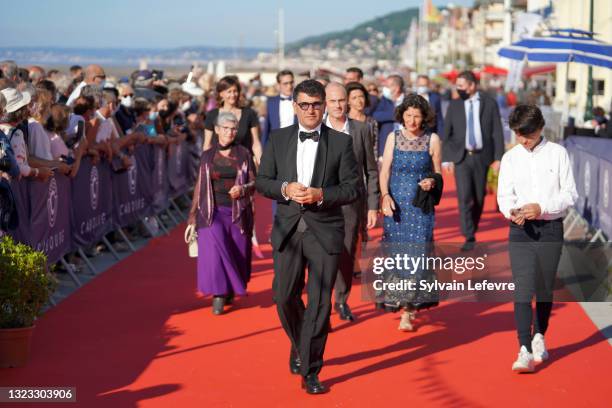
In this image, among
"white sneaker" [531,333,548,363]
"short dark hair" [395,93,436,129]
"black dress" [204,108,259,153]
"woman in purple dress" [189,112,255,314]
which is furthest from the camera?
"black dress" [204,108,259,153]

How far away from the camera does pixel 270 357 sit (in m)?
8.76

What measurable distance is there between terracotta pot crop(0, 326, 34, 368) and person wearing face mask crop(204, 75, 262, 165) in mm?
3438

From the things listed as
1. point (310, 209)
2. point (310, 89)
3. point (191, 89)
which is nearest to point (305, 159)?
point (310, 209)

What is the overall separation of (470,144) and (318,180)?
7.14 m

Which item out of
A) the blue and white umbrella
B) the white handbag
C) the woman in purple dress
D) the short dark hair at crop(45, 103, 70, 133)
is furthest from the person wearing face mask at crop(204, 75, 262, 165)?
the blue and white umbrella

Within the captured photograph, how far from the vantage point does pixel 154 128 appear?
54.1 feet

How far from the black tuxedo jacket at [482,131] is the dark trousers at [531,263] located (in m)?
5.97

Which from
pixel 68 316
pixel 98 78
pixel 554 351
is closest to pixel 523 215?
pixel 554 351

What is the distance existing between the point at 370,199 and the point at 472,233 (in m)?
4.84

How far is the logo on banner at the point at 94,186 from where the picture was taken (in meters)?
12.5

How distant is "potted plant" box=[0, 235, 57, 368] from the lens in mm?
8164

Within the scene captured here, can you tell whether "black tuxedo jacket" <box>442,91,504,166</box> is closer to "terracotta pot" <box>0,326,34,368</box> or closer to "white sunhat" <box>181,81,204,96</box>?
"white sunhat" <box>181,81,204,96</box>

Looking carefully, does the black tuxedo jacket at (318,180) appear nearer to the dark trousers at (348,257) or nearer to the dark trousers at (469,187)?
the dark trousers at (348,257)

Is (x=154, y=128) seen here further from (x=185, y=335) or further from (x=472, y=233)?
(x=185, y=335)
